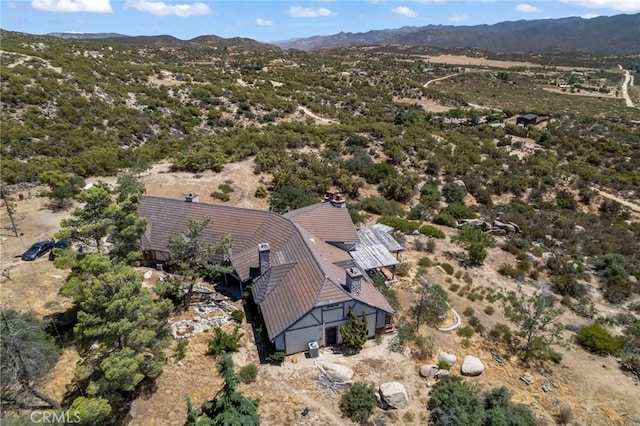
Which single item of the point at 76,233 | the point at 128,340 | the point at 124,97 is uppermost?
the point at 124,97

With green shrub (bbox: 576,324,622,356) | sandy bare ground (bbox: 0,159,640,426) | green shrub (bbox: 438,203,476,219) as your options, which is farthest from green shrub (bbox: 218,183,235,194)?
green shrub (bbox: 576,324,622,356)

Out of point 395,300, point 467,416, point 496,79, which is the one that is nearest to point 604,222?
point 395,300

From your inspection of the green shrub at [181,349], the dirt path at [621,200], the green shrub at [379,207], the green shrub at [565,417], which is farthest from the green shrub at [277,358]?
the dirt path at [621,200]

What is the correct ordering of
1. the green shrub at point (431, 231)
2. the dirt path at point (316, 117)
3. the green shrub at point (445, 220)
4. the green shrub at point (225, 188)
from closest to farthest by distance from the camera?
the green shrub at point (431, 231) → the green shrub at point (445, 220) → the green shrub at point (225, 188) → the dirt path at point (316, 117)

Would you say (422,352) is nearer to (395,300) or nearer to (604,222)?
(395,300)

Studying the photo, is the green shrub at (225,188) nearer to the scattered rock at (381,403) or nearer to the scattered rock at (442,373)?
the scattered rock at (381,403)

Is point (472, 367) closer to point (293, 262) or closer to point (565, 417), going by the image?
point (565, 417)

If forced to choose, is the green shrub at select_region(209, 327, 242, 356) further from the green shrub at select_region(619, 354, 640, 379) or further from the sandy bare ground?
the green shrub at select_region(619, 354, 640, 379)
